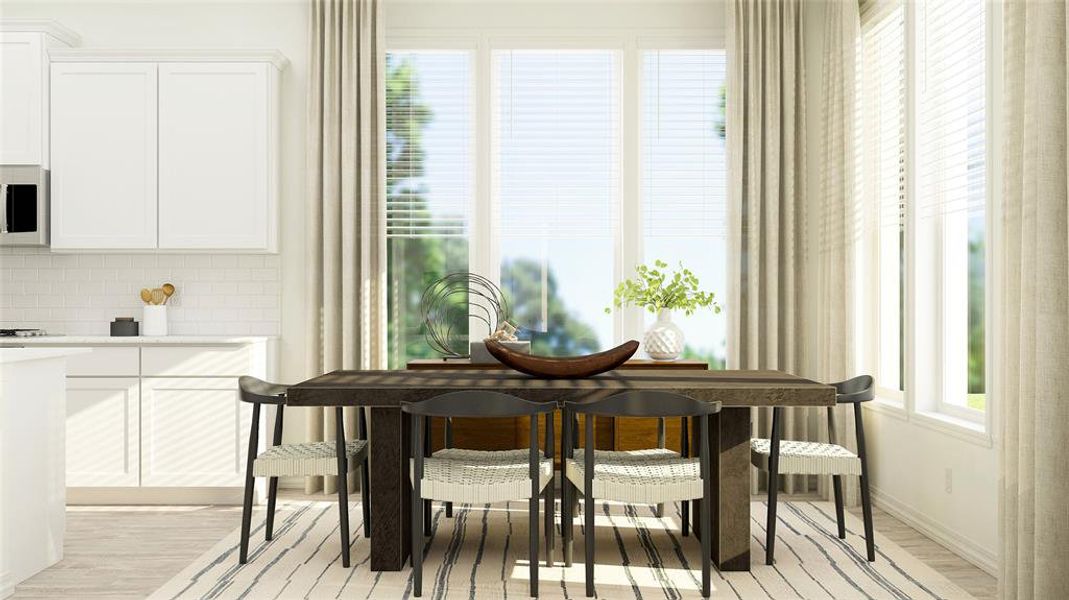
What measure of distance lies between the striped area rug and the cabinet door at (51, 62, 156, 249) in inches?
80.5

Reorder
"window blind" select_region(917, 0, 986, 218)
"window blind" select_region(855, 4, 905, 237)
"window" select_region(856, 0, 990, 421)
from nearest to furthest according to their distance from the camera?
"window blind" select_region(917, 0, 986, 218) < "window" select_region(856, 0, 990, 421) < "window blind" select_region(855, 4, 905, 237)

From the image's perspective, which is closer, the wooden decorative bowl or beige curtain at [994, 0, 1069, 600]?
beige curtain at [994, 0, 1069, 600]

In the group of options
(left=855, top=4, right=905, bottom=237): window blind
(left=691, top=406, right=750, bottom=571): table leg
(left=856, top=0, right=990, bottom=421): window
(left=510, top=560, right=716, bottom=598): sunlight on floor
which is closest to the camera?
(left=510, top=560, right=716, bottom=598): sunlight on floor

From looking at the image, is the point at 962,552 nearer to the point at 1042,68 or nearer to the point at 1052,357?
the point at 1052,357

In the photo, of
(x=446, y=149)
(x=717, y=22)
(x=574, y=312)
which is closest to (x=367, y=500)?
(x=574, y=312)

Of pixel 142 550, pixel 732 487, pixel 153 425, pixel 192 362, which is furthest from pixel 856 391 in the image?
pixel 153 425

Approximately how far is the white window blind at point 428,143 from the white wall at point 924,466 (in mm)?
2165

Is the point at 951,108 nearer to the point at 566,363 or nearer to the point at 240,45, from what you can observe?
the point at 566,363

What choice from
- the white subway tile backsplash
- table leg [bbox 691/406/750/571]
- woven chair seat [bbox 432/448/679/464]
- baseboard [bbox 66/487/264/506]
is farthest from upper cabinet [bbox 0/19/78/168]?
table leg [bbox 691/406/750/571]

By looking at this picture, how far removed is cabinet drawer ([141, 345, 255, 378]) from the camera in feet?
15.9

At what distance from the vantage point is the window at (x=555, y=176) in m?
5.41

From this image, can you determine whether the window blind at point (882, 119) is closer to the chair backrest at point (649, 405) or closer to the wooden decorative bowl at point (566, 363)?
the wooden decorative bowl at point (566, 363)

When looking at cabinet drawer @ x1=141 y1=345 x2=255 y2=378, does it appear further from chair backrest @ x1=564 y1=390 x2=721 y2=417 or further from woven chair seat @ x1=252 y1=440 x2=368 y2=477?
chair backrest @ x1=564 y1=390 x2=721 y2=417

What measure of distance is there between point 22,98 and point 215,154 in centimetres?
117
